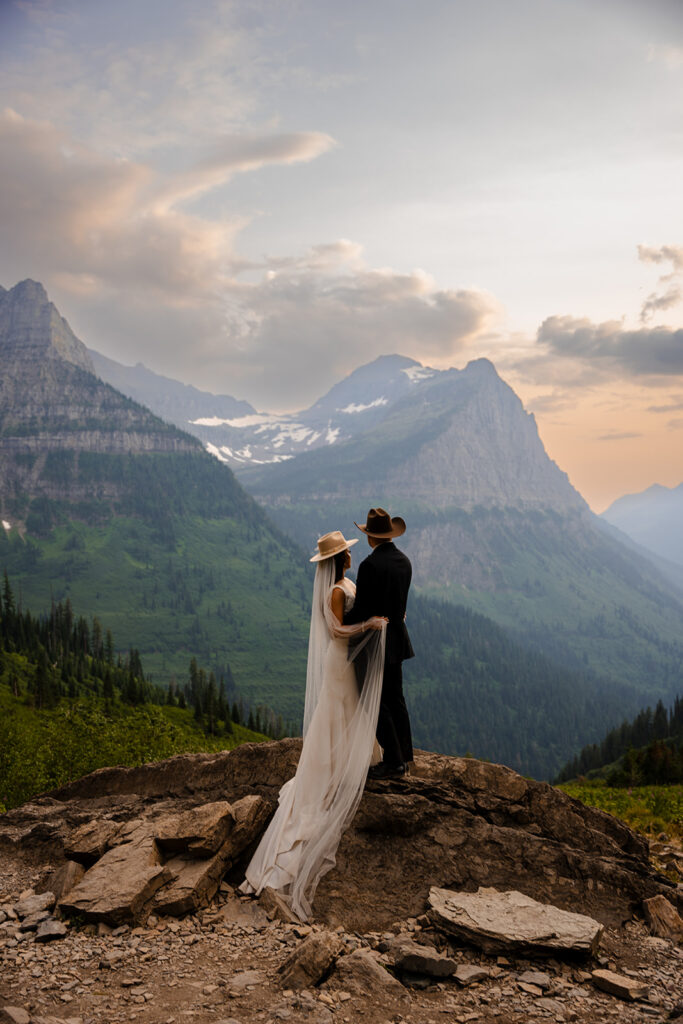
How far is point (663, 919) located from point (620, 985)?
91.8 inches

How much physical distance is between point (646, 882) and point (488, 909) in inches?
115

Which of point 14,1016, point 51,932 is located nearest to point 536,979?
Result: point 14,1016

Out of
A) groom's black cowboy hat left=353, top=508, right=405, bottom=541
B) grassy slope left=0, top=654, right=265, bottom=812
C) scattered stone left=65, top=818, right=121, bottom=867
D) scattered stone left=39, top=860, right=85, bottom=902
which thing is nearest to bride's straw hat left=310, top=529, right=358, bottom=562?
groom's black cowboy hat left=353, top=508, right=405, bottom=541

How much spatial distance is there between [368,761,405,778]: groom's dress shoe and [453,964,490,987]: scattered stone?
365cm

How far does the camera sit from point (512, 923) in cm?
886

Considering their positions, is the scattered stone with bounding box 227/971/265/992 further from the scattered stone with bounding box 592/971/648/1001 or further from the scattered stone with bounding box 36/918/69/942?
the scattered stone with bounding box 592/971/648/1001

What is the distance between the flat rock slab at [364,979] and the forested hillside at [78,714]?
48.1 ft

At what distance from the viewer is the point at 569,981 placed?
809 centimetres

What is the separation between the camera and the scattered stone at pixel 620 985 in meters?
7.75

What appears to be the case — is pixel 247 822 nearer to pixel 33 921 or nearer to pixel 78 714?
pixel 33 921

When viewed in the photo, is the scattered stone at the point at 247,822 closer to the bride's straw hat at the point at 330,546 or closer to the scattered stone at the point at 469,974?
the scattered stone at the point at 469,974

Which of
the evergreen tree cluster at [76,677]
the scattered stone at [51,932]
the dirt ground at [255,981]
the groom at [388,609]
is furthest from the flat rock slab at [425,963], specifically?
the evergreen tree cluster at [76,677]

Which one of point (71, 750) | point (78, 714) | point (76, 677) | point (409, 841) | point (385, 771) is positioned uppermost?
point (385, 771)

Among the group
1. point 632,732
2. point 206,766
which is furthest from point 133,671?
point 206,766
